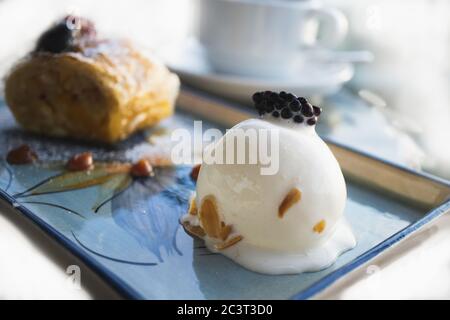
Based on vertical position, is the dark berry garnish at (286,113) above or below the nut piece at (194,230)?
above

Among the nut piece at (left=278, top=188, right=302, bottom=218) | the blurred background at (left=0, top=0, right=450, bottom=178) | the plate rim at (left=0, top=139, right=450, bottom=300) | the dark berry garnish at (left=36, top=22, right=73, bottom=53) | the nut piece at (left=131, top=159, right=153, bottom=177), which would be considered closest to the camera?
the plate rim at (left=0, top=139, right=450, bottom=300)

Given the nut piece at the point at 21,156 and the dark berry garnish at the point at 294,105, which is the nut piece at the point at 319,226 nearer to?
the dark berry garnish at the point at 294,105

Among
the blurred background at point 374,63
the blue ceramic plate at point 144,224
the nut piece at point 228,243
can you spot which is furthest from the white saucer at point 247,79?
the nut piece at point 228,243

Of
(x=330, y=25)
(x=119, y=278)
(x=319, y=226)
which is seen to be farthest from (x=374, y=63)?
(x=119, y=278)

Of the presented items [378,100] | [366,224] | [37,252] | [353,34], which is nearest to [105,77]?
[37,252]

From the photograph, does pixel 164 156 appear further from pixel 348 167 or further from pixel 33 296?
pixel 33 296

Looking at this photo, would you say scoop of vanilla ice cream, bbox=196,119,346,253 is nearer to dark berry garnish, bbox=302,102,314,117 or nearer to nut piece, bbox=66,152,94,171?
dark berry garnish, bbox=302,102,314,117

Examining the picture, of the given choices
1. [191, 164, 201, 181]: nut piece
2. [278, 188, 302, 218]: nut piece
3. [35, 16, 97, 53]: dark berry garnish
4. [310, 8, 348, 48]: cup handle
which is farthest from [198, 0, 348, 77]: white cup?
[278, 188, 302, 218]: nut piece
